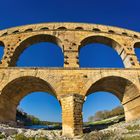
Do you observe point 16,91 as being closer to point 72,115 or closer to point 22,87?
point 22,87

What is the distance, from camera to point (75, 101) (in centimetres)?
1118

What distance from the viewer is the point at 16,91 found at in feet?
44.5

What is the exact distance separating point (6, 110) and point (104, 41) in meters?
10.0

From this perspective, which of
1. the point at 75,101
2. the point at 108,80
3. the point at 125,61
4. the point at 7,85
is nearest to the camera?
the point at 75,101

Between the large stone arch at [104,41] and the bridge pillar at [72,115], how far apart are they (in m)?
5.77

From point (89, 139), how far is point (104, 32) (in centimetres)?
1063

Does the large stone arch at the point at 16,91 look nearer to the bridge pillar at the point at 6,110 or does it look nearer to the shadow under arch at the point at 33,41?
the bridge pillar at the point at 6,110

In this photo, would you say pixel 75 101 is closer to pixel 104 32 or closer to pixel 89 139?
pixel 89 139

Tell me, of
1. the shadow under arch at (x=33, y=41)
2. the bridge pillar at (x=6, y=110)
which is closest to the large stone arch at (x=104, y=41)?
the shadow under arch at (x=33, y=41)

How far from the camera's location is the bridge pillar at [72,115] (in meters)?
10.4

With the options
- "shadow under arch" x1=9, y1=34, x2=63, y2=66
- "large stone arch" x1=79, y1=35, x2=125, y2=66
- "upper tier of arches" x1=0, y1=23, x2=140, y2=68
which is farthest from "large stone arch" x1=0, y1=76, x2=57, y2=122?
"large stone arch" x1=79, y1=35, x2=125, y2=66

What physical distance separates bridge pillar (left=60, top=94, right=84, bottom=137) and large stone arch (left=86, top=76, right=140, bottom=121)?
1626 mm

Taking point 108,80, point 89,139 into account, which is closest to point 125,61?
point 108,80

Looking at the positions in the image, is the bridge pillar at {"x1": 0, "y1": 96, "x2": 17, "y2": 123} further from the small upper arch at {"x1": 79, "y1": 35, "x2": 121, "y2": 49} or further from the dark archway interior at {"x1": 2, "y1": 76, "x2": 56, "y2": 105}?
the small upper arch at {"x1": 79, "y1": 35, "x2": 121, "y2": 49}
